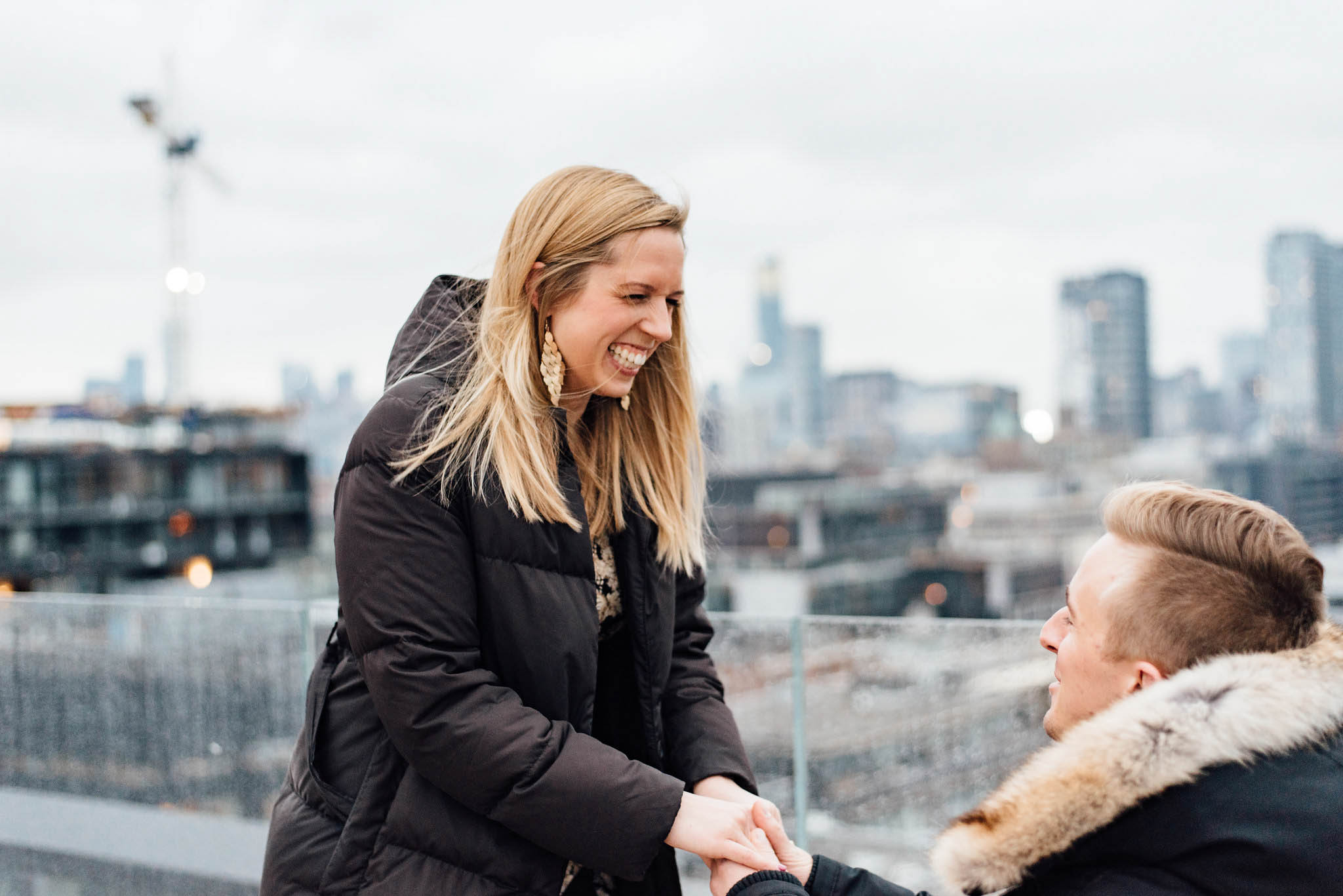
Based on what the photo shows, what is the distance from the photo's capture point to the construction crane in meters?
64.1

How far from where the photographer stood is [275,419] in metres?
51.8

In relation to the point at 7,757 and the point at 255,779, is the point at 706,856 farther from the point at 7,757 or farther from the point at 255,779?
the point at 7,757

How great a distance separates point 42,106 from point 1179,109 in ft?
313

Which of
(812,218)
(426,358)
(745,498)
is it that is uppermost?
(812,218)

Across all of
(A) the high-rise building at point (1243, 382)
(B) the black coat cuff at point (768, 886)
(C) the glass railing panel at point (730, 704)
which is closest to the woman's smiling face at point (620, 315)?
(B) the black coat cuff at point (768, 886)

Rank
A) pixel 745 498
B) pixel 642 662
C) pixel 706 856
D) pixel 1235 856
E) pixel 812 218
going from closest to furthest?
pixel 1235 856 < pixel 706 856 < pixel 642 662 < pixel 745 498 < pixel 812 218

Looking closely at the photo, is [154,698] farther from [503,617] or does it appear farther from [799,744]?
[503,617]

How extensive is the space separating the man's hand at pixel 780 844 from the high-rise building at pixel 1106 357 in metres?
82.9

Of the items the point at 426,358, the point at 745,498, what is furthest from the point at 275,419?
the point at 426,358

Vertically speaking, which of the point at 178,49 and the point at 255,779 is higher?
the point at 178,49

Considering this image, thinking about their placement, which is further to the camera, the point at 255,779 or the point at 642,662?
the point at 255,779

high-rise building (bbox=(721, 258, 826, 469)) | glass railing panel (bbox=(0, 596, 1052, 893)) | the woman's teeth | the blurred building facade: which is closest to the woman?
the woman's teeth

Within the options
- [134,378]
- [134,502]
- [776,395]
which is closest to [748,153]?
[776,395]

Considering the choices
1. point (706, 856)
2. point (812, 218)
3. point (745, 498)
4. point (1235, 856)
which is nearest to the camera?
point (1235, 856)
